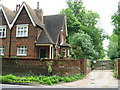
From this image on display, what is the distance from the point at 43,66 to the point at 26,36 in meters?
9.19

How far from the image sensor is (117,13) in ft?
93.7

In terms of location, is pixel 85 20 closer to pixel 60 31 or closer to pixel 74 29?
pixel 74 29

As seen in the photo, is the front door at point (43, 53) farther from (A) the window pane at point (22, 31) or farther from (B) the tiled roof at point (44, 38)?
(A) the window pane at point (22, 31)

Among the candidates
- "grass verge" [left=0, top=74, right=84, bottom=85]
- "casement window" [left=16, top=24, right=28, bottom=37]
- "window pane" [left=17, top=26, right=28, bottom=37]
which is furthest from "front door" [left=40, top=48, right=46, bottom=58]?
"grass verge" [left=0, top=74, right=84, bottom=85]

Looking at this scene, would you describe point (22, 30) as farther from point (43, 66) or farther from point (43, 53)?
point (43, 66)

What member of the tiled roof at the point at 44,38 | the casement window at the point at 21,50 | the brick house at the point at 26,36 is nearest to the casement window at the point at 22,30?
the brick house at the point at 26,36

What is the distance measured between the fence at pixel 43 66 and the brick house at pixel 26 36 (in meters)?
6.06

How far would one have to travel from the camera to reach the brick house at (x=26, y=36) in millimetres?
23672

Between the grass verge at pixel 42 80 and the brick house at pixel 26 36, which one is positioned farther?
the brick house at pixel 26 36

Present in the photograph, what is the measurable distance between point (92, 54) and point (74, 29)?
939 cm

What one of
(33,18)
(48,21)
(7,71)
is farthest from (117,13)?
(7,71)

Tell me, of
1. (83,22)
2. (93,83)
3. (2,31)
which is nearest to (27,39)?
(2,31)

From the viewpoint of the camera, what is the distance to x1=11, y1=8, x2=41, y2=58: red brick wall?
23.6 metres

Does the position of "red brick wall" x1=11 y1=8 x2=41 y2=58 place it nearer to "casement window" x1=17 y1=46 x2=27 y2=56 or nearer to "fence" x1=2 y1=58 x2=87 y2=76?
"casement window" x1=17 y1=46 x2=27 y2=56
